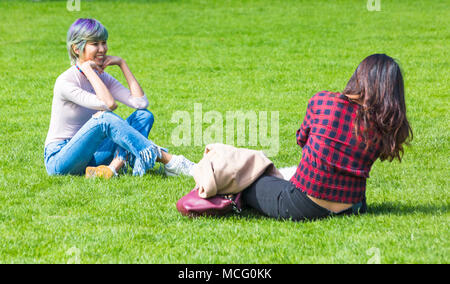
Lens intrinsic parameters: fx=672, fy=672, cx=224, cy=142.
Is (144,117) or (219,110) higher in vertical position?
(144,117)

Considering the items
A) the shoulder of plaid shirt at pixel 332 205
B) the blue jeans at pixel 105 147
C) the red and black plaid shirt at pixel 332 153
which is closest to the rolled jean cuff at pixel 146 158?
the blue jeans at pixel 105 147

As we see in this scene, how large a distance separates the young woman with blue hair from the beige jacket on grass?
132 centimetres

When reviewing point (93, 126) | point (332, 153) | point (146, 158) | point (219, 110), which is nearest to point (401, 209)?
point (332, 153)

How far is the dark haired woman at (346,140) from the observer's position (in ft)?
16.6

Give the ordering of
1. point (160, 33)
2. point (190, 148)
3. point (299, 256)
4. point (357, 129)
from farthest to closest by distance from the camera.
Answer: point (160, 33) → point (190, 148) → point (357, 129) → point (299, 256)

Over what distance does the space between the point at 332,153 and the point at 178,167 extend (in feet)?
7.46

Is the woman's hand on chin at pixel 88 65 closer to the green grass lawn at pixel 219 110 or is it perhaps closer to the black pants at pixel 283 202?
the green grass lawn at pixel 219 110

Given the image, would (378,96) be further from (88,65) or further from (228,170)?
(88,65)

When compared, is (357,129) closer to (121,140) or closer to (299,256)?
(299,256)

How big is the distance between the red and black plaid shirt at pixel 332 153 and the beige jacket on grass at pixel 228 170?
0.42m

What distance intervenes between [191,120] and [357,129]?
232 inches

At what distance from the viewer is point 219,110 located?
1137cm
